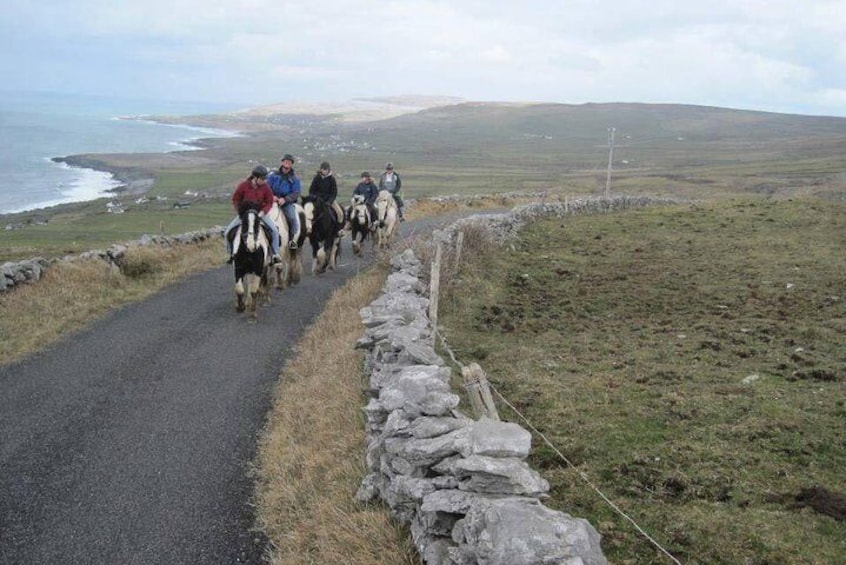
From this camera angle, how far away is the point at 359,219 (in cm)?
2112

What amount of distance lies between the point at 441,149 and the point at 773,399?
551 ft

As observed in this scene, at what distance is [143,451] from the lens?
7.95 metres

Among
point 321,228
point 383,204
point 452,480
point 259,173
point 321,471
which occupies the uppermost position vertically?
point 259,173

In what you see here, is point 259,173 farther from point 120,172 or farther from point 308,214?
point 120,172

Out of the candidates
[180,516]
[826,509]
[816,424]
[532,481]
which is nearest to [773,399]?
[816,424]

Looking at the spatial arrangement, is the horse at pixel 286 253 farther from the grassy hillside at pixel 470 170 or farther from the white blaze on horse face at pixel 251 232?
the grassy hillside at pixel 470 170

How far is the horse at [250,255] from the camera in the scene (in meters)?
13.2

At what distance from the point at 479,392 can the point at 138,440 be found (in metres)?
4.12

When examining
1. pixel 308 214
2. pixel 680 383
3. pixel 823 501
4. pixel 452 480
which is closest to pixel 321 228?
pixel 308 214

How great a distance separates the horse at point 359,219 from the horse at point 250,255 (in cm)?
731

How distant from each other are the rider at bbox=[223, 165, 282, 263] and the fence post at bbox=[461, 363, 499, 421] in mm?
7780

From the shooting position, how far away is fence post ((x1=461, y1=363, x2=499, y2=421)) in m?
6.64

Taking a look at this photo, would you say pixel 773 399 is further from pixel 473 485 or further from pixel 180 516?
pixel 180 516

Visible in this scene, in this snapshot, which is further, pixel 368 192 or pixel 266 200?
pixel 368 192
